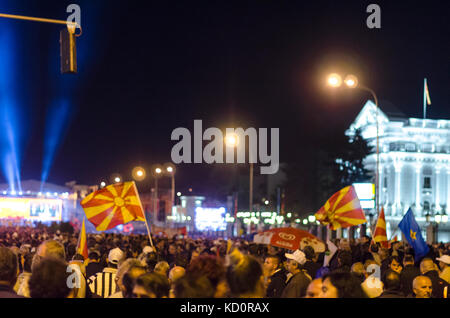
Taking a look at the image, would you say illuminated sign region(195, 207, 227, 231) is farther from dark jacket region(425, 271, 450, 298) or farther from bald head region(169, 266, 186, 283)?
bald head region(169, 266, 186, 283)

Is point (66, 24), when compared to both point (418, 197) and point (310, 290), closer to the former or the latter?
point (310, 290)

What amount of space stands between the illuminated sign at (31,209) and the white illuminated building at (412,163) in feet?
118

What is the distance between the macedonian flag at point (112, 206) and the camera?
1291 centimetres

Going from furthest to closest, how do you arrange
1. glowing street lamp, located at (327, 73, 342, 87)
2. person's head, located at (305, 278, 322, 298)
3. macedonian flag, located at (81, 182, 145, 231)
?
glowing street lamp, located at (327, 73, 342, 87) < macedonian flag, located at (81, 182, 145, 231) < person's head, located at (305, 278, 322, 298)

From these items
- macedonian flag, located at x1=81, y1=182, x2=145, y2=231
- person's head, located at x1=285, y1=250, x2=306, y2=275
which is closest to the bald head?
person's head, located at x1=285, y1=250, x2=306, y2=275

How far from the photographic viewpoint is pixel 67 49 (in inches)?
480

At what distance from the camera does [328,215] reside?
15289mm

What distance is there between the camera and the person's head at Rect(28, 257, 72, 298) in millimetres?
4930

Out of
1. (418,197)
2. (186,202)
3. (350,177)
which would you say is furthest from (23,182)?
(418,197)

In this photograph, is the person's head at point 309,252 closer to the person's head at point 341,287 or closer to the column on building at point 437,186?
the person's head at point 341,287

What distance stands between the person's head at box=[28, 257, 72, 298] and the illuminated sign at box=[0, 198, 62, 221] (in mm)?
46575

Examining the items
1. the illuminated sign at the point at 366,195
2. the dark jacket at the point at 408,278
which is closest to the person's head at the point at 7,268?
the dark jacket at the point at 408,278

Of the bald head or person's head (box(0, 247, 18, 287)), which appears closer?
the bald head

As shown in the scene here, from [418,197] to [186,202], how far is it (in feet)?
93.0
